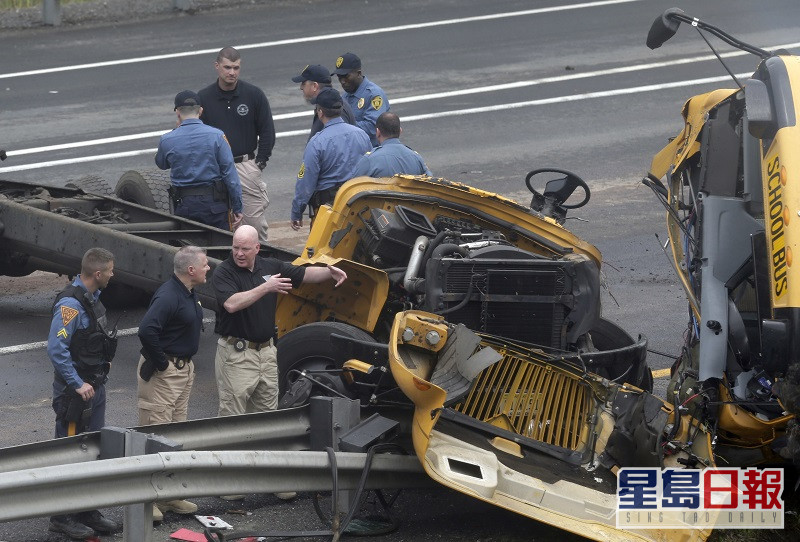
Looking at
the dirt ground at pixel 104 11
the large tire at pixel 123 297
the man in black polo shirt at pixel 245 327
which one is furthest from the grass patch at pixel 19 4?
the man in black polo shirt at pixel 245 327

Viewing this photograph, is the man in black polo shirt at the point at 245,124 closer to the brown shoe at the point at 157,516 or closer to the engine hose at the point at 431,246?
the engine hose at the point at 431,246

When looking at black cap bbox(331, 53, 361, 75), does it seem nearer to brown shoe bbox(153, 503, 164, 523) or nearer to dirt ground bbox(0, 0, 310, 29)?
brown shoe bbox(153, 503, 164, 523)

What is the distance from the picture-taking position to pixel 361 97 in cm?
1225

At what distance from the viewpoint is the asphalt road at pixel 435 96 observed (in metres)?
10.9

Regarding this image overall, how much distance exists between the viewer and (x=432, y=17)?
68.0 ft

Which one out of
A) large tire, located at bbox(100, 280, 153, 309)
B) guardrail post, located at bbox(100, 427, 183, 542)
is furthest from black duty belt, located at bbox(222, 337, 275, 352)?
large tire, located at bbox(100, 280, 153, 309)

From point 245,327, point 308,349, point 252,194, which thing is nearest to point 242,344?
point 245,327

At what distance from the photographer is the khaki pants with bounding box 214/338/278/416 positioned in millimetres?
7633

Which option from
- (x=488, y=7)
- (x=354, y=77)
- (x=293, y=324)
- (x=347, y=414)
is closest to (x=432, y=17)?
(x=488, y=7)

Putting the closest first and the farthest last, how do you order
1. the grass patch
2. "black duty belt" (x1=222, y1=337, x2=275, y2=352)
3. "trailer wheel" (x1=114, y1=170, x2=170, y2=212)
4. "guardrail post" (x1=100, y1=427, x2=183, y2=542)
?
"guardrail post" (x1=100, y1=427, x2=183, y2=542) < "black duty belt" (x1=222, y1=337, x2=275, y2=352) < "trailer wheel" (x1=114, y1=170, x2=170, y2=212) < the grass patch

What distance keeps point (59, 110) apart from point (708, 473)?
1201cm

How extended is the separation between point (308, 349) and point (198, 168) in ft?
A: 10.5

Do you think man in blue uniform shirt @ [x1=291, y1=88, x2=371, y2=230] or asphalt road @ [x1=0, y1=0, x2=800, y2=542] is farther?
asphalt road @ [x1=0, y1=0, x2=800, y2=542]

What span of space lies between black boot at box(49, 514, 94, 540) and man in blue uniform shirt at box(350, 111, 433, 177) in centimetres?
383
